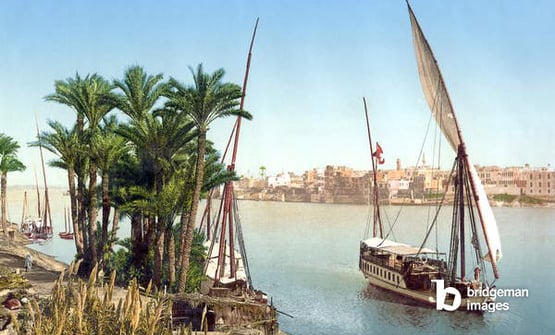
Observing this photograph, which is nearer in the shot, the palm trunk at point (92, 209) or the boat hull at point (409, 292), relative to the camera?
the palm trunk at point (92, 209)

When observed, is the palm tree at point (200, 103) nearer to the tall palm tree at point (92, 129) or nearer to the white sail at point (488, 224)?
the tall palm tree at point (92, 129)

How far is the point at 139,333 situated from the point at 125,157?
532 inches

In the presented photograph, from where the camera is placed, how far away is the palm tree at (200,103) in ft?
55.2

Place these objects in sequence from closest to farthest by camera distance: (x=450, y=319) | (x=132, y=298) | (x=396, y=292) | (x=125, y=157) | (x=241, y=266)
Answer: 1. (x=132, y=298)
2. (x=125, y=157)
3. (x=450, y=319)
4. (x=241, y=266)
5. (x=396, y=292)

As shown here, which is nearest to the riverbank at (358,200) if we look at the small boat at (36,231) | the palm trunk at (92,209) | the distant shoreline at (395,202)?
the distant shoreline at (395,202)

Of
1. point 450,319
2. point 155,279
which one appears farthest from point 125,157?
point 450,319

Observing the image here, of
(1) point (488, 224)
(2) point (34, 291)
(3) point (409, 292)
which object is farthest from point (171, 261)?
(1) point (488, 224)

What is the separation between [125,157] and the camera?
20.4 metres

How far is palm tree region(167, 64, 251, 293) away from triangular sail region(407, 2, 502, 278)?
1392 centimetres

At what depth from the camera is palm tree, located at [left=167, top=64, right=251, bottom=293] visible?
16812 millimetres

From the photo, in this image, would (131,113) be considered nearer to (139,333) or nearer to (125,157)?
(125,157)

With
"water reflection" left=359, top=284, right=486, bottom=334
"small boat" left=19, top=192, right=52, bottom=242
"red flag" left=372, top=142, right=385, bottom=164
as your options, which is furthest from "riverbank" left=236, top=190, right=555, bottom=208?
"water reflection" left=359, top=284, right=486, bottom=334

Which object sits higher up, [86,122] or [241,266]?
[86,122]

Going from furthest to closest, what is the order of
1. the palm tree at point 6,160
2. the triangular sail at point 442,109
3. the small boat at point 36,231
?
the small boat at point 36,231 < the palm tree at point 6,160 < the triangular sail at point 442,109
